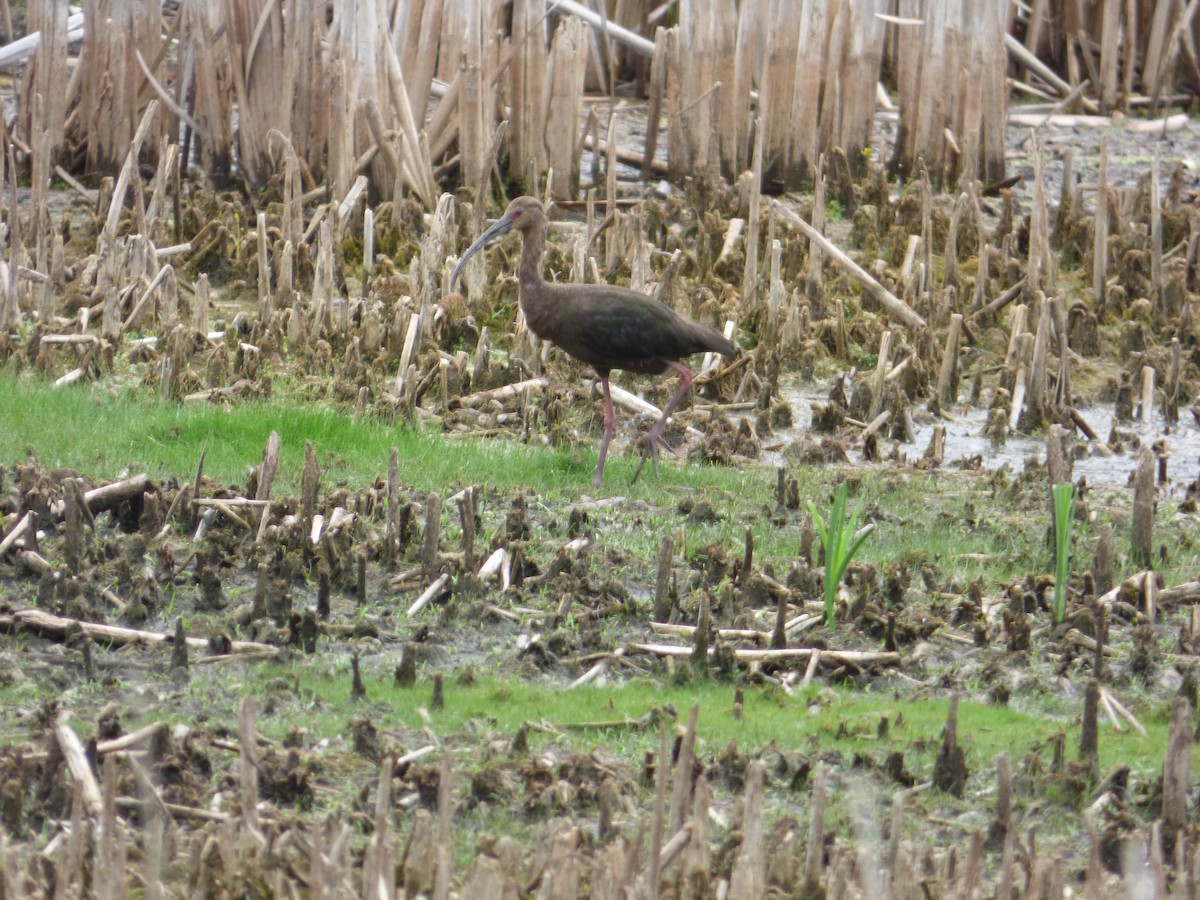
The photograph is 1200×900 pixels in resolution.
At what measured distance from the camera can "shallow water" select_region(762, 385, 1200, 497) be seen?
8883mm

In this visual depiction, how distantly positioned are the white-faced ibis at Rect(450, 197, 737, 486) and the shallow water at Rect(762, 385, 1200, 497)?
0.85 metres

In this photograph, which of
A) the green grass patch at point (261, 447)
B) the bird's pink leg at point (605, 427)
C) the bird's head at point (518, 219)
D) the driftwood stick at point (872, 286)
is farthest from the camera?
the driftwood stick at point (872, 286)

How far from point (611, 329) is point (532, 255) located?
2.45 ft

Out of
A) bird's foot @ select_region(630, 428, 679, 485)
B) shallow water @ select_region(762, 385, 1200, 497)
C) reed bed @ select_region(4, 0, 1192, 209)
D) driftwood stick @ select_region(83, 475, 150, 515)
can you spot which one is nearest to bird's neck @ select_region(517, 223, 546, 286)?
bird's foot @ select_region(630, 428, 679, 485)

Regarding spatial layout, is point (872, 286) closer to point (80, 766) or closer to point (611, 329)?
point (611, 329)

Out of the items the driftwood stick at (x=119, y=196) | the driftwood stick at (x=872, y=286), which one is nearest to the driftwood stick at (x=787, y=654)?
the driftwood stick at (x=872, y=286)

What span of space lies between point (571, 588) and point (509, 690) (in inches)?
40.0

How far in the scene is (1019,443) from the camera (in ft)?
30.6

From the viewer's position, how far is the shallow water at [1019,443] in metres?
8.88

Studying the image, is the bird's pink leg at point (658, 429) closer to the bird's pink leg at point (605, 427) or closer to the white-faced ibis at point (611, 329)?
the white-faced ibis at point (611, 329)

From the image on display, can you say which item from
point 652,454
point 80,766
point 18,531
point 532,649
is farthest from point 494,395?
point 80,766

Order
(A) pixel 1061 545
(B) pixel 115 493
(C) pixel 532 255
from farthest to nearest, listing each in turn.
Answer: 1. (C) pixel 532 255
2. (B) pixel 115 493
3. (A) pixel 1061 545

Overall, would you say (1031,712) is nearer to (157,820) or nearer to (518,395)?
(157,820)

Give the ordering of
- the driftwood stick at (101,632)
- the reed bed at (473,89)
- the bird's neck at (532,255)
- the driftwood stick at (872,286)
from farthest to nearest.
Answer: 1. the reed bed at (473,89)
2. the driftwood stick at (872,286)
3. the bird's neck at (532,255)
4. the driftwood stick at (101,632)
